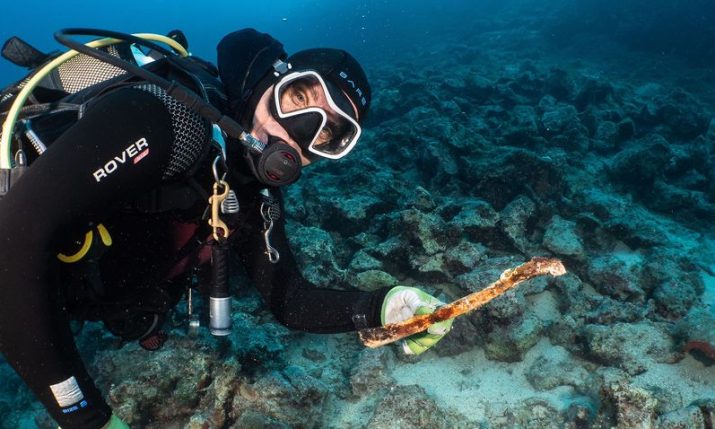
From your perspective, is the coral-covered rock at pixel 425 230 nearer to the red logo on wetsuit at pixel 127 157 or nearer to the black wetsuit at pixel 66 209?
the black wetsuit at pixel 66 209

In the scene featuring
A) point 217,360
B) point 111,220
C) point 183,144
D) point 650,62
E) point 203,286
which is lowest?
point 650,62

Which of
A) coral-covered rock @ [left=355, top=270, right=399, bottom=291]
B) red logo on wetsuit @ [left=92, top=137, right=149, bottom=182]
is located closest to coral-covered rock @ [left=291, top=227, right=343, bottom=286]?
coral-covered rock @ [left=355, top=270, right=399, bottom=291]

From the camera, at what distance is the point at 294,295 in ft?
10.1

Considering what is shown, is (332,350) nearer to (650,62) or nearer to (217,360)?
(217,360)

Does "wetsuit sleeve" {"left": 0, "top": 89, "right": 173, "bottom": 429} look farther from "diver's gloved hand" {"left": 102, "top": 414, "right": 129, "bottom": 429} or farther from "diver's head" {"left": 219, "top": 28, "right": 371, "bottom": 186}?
"diver's head" {"left": 219, "top": 28, "right": 371, "bottom": 186}

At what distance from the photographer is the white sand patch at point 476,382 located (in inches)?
158

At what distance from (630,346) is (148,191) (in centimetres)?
459

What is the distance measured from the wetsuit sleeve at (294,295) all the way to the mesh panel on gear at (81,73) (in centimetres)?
118

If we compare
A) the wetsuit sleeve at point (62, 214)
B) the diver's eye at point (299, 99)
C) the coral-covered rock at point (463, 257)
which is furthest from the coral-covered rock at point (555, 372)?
the wetsuit sleeve at point (62, 214)

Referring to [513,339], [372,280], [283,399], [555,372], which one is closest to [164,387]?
[283,399]

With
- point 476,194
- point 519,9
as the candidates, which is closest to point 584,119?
point 476,194

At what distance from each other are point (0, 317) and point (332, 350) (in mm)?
3663

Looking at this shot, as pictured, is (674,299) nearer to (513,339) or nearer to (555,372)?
(555,372)

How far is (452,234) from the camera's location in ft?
18.1
